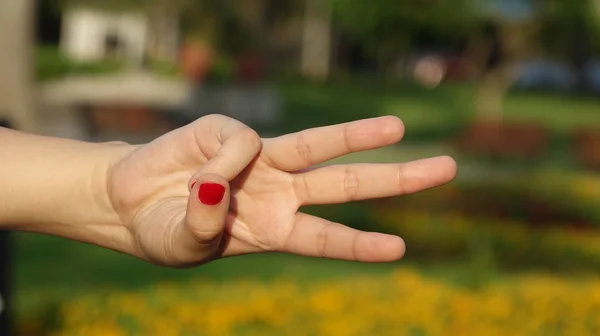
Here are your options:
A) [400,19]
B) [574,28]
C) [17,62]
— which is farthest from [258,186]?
[400,19]

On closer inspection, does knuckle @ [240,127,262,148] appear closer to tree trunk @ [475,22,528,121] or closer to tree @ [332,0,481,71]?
tree trunk @ [475,22,528,121]

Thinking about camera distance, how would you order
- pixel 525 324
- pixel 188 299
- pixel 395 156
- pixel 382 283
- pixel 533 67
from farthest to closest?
pixel 533 67, pixel 395 156, pixel 382 283, pixel 188 299, pixel 525 324

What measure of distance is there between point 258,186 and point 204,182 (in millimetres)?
331

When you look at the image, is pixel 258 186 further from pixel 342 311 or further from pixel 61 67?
pixel 61 67

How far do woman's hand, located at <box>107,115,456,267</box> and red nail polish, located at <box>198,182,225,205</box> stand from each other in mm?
70

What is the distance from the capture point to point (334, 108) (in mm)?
25547

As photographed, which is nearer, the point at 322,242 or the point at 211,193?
the point at 211,193

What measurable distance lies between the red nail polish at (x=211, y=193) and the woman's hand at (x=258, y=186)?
70 mm

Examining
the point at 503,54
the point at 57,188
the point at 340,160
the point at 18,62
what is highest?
the point at 57,188

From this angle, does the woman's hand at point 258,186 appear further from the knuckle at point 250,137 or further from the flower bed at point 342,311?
the flower bed at point 342,311

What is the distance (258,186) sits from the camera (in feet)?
7.53

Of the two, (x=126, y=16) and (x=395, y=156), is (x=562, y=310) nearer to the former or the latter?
(x=395, y=156)

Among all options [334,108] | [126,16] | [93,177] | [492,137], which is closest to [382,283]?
[93,177]

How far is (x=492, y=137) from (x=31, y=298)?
30.2 feet
